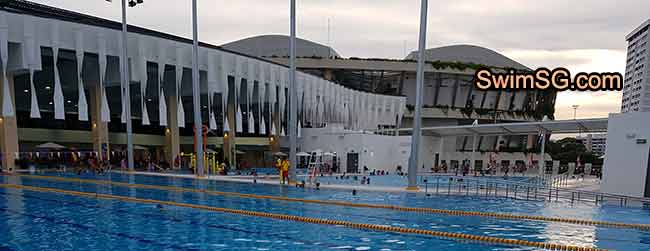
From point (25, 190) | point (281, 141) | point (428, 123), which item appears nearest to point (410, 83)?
point (428, 123)

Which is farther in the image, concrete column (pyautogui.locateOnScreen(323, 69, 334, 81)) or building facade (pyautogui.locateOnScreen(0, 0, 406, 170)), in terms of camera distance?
concrete column (pyautogui.locateOnScreen(323, 69, 334, 81))

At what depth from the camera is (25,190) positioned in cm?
1443

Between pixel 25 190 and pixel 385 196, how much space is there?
10.7 metres

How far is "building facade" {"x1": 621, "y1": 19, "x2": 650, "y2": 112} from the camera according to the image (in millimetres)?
15084

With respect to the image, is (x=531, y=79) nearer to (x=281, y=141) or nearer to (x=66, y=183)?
(x=66, y=183)

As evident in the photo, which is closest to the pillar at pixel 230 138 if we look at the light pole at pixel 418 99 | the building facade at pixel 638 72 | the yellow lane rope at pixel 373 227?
the light pole at pixel 418 99

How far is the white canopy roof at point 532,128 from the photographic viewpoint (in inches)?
826

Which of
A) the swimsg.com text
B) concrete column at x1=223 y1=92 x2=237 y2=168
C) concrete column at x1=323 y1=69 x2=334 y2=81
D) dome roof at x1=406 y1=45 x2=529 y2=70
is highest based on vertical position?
dome roof at x1=406 y1=45 x2=529 y2=70

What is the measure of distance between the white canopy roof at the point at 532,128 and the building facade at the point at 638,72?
2798 mm

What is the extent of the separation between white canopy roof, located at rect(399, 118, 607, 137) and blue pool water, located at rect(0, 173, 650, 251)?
8.69 m

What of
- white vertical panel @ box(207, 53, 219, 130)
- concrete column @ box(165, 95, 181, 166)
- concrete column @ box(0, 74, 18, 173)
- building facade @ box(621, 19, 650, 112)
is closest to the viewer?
building facade @ box(621, 19, 650, 112)

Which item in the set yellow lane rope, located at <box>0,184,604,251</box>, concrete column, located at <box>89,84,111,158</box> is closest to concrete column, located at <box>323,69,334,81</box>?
concrete column, located at <box>89,84,111,158</box>

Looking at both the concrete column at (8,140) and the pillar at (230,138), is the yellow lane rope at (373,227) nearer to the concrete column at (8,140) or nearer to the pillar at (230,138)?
the concrete column at (8,140)

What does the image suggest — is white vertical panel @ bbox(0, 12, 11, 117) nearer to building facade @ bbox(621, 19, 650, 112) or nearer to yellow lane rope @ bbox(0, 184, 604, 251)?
yellow lane rope @ bbox(0, 184, 604, 251)
